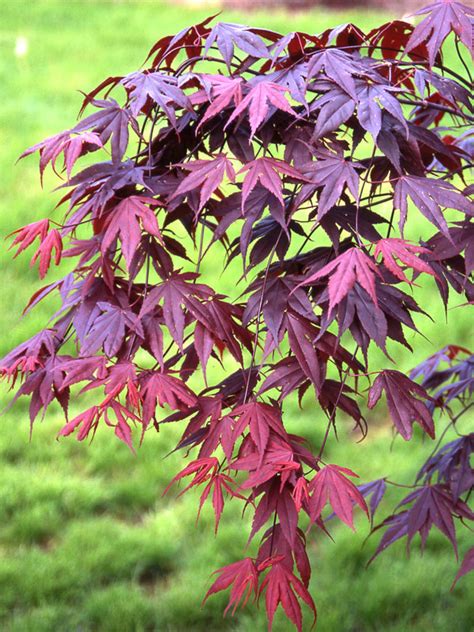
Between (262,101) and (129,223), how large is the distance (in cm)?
29

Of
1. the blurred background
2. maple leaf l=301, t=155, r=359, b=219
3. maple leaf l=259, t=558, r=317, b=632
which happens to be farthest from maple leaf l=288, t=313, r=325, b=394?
the blurred background

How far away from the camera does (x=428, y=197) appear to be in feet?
4.65

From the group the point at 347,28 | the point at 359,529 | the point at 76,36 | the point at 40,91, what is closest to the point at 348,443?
the point at 359,529

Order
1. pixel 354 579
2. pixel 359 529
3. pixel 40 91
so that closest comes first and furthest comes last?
1. pixel 354 579
2. pixel 359 529
3. pixel 40 91

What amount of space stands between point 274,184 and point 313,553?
1.77 metres

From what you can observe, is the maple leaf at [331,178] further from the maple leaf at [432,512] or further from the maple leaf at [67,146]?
the maple leaf at [432,512]

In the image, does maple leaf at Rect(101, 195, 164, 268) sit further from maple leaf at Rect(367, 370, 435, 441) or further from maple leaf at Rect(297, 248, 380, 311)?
maple leaf at Rect(367, 370, 435, 441)

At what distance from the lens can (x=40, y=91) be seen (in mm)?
5918

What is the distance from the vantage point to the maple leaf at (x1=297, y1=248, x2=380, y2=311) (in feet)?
4.26

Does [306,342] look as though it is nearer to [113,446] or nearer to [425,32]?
[425,32]

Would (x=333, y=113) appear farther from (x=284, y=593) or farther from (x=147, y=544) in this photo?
(x=147, y=544)

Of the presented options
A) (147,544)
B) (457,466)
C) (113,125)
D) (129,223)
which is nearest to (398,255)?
(129,223)

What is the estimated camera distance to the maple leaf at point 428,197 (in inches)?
55.2

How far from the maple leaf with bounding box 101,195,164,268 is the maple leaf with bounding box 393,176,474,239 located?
0.40 metres
